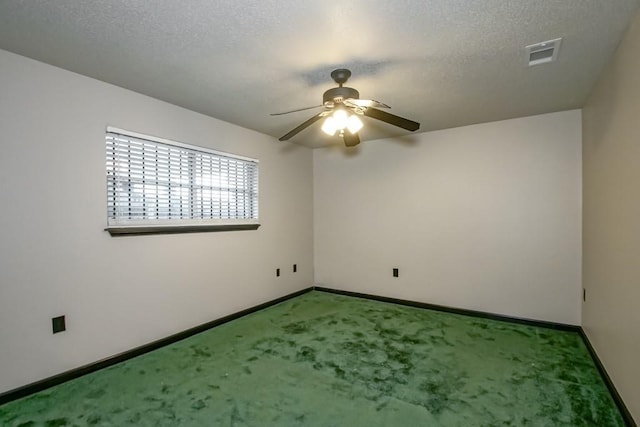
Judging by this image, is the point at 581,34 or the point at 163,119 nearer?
the point at 581,34

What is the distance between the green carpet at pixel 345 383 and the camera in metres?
1.86

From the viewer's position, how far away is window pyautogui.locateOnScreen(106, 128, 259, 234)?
102 inches

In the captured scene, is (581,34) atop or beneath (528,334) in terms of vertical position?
atop

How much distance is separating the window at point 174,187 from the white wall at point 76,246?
9 cm

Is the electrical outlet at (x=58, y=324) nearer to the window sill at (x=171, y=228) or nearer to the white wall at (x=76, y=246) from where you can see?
the white wall at (x=76, y=246)

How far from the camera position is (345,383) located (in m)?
2.21

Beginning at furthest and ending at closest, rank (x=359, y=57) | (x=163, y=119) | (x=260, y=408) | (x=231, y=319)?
(x=231, y=319)
(x=163, y=119)
(x=359, y=57)
(x=260, y=408)

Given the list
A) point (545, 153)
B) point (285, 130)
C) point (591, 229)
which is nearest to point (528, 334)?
point (591, 229)

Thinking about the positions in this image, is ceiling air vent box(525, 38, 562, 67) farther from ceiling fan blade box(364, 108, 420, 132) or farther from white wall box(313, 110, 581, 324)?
white wall box(313, 110, 581, 324)

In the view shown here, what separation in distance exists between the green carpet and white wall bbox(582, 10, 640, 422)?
1.00 ft

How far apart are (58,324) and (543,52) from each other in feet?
12.5

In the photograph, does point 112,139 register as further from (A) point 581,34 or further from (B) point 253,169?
(A) point 581,34

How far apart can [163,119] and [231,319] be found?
2.19 m

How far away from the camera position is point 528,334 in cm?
310
